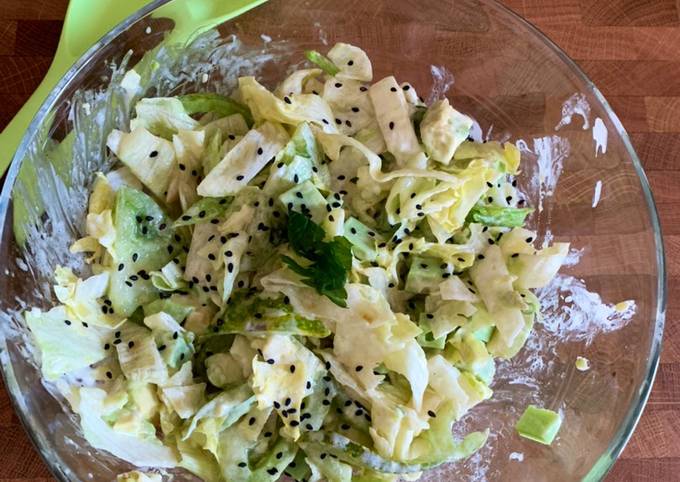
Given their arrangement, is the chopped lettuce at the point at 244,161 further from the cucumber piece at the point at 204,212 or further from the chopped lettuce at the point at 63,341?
the chopped lettuce at the point at 63,341

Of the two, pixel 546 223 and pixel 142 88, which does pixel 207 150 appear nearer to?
pixel 142 88

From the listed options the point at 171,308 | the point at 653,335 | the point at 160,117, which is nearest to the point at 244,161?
the point at 160,117

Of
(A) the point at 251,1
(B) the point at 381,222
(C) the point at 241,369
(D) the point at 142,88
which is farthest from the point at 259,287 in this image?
(A) the point at 251,1

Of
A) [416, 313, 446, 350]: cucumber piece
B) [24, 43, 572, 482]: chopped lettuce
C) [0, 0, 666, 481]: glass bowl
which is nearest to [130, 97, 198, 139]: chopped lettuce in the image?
[24, 43, 572, 482]: chopped lettuce

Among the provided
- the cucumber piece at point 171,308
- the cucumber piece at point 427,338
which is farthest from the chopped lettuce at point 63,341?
the cucumber piece at point 427,338

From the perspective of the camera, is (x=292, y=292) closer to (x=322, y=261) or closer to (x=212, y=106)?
(x=322, y=261)

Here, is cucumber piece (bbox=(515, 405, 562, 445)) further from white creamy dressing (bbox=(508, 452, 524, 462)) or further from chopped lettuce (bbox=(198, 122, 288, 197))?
chopped lettuce (bbox=(198, 122, 288, 197))
